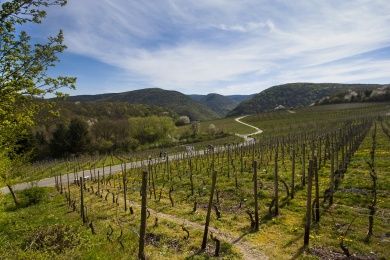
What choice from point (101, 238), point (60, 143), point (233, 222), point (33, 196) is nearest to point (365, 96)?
point (60, 143)

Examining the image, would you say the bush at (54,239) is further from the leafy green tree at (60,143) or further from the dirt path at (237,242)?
the leafy green tree at (60,143)

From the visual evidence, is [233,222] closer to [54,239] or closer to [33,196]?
[54,239]

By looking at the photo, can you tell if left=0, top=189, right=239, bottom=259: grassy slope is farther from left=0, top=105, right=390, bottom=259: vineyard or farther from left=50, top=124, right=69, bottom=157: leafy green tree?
left=50, top=124, right=69, bottom=157: leafy green tree

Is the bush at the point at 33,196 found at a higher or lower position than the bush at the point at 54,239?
lower

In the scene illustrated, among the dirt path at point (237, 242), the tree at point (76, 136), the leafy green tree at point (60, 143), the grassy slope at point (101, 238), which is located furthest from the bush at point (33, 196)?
the leafy green tree at point (60, 143)

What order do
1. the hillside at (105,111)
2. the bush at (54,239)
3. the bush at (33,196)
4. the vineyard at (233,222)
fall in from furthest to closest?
the hillside at (105,111) → the bush at (33,196) → the bush at (54,239) → the vineyard at (233,222)

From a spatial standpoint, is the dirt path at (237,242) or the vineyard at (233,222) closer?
the dirt path at (237,242)

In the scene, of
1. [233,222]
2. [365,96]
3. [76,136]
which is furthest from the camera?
[365,96]

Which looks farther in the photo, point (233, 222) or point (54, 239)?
point (233, 222)

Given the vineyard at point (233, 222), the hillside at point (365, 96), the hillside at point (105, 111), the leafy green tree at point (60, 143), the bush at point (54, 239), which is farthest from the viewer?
the hillside at point (105, 111)

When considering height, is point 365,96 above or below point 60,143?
above

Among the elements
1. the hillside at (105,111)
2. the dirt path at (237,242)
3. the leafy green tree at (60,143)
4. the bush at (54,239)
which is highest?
the hillside at (105,111)

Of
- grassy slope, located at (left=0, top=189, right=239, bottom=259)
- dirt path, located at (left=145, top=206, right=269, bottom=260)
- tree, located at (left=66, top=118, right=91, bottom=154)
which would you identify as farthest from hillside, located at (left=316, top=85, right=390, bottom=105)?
grassy slope, located at (left=0, top=189, right=239, bottom=259)

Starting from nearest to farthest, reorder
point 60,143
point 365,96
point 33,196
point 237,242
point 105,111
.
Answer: point 237,242, point 33,196, point 60,143, point 365,96, point 105,111
